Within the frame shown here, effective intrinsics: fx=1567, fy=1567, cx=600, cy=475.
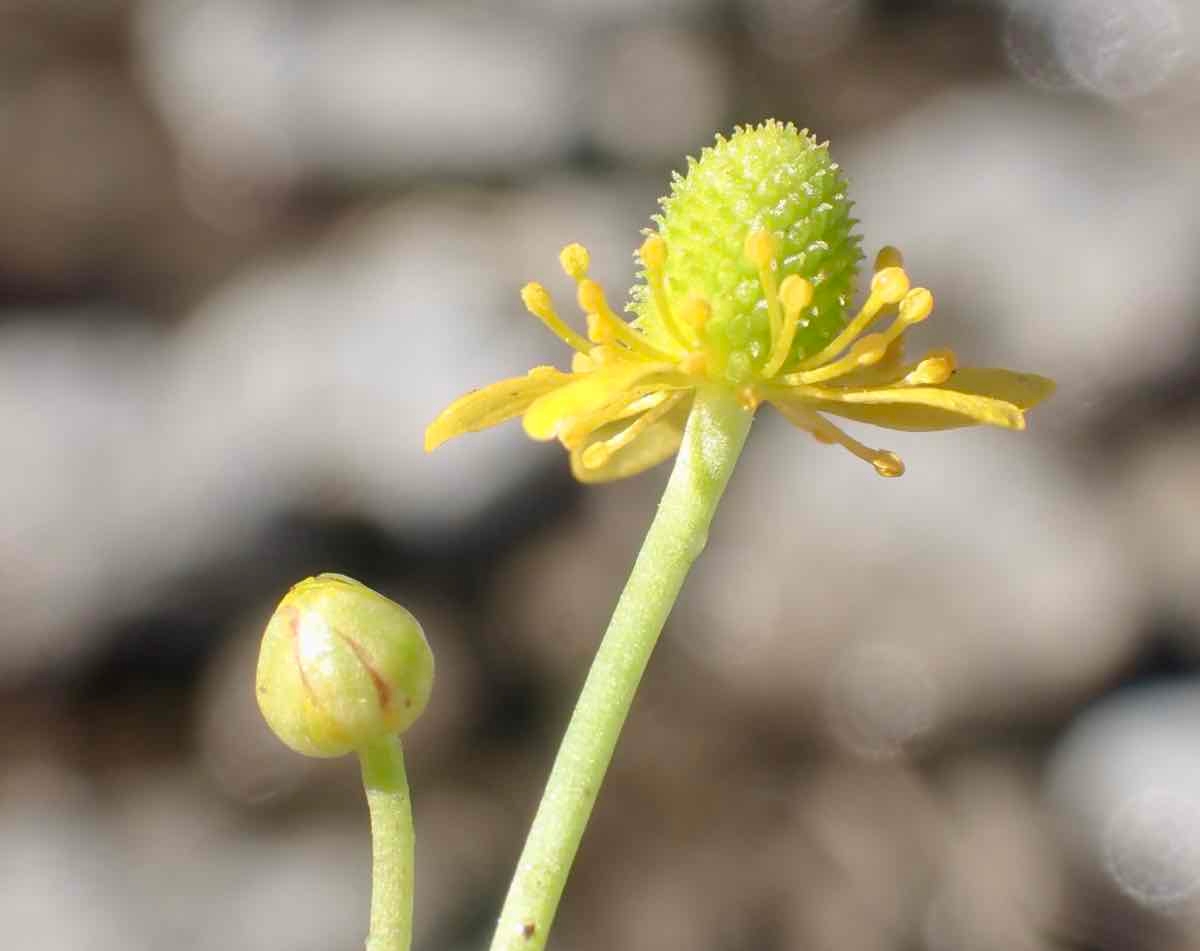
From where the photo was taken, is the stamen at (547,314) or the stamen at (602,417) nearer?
the stamen at (602,417)

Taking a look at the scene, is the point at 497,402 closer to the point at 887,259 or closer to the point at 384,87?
the point at 887,259

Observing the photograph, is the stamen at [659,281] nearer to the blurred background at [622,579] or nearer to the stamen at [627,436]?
the stamen at [627,436]

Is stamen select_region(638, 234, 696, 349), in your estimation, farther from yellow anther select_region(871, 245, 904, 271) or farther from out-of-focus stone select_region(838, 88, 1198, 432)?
out-of-focus stone select_region(838, 88, 1198, 432)

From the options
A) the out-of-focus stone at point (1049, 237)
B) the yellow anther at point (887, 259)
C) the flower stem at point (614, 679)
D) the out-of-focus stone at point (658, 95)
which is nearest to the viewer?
the flower stem at point (614, 679)

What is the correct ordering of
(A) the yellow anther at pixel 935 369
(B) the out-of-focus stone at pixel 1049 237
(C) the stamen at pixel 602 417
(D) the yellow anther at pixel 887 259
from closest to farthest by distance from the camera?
(C) the stamen at pixel 602 417
(A) the yellow anther at pixel 935 369
(D) the yellow anther at pixel 887 259
(B) the out-of-focus stone at pixel 1049 237

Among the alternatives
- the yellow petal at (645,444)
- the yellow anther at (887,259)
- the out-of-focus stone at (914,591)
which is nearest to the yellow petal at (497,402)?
the yellow petal at (645,444)

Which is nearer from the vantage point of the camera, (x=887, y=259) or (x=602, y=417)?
(x=602, y=417)

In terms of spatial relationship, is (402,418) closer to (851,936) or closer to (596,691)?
(851,936)

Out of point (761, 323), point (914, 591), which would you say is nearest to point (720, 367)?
point (761, 323)
